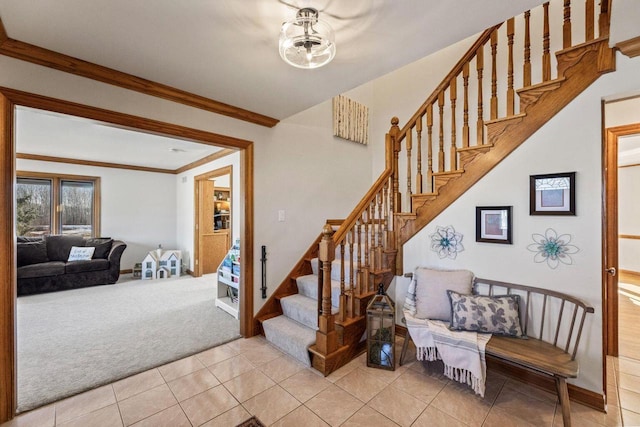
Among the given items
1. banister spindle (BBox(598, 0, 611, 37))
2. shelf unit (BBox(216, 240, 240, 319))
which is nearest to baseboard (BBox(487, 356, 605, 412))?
banister spindle (BBox(598, 0, 611, 37))

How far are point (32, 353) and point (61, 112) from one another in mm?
2336

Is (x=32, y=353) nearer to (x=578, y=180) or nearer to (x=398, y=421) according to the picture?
(x=398, y=421)

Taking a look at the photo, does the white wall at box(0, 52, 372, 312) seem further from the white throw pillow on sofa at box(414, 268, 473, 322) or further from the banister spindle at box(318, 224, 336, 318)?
the white throw pillow on sofa at box(414, 268, 473, 322)

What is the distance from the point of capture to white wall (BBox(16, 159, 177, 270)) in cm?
583

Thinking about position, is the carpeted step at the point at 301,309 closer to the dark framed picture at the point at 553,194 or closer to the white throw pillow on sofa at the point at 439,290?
the white throw pillow on sofa at the point at 439,290

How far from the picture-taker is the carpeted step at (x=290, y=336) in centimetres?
239

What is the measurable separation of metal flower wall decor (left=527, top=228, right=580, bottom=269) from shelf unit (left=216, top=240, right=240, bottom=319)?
10.4ft

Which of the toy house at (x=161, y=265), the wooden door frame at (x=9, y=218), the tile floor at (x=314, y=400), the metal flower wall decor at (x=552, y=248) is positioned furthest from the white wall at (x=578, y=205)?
the toy house at (x=161, y=265)

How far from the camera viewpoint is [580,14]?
2.40m

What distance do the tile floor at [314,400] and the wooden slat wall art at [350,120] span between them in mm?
3020

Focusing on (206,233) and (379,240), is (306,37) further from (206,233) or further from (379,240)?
(206,233)

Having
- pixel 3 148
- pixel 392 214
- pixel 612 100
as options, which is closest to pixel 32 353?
pixel 3 148

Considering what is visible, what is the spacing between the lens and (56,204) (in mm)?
5477

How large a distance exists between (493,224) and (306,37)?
203 cm
